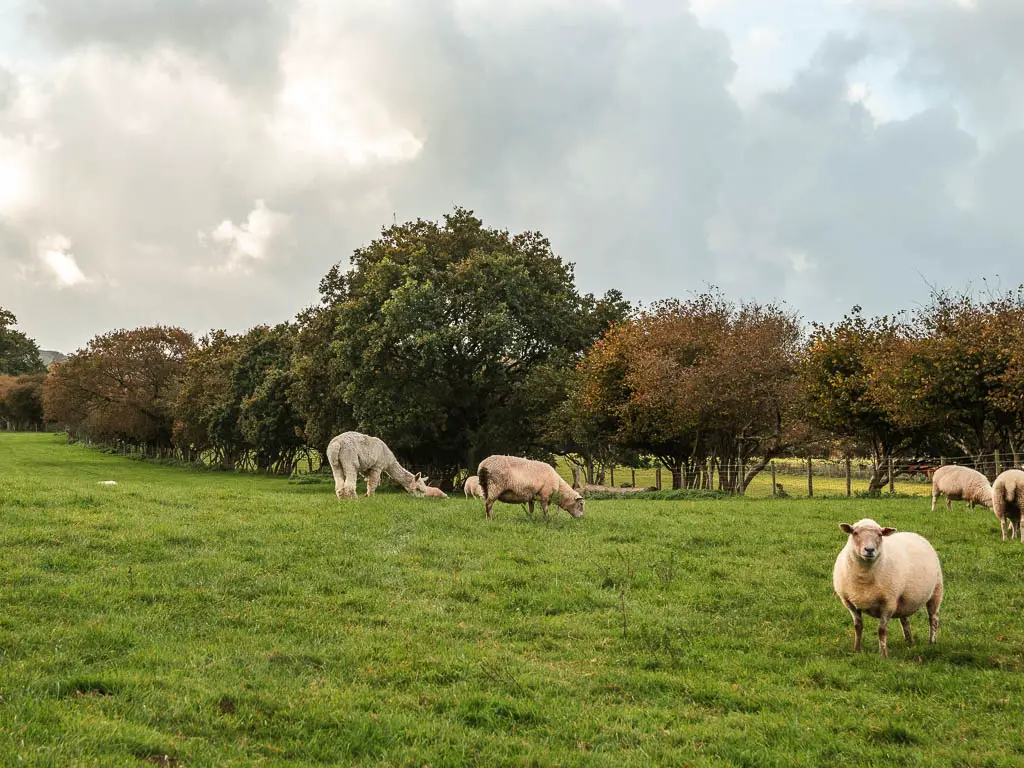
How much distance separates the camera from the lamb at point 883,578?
378 inches

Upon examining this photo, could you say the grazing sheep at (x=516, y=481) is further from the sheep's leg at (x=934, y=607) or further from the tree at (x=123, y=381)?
the tree at (x=123, y=381)

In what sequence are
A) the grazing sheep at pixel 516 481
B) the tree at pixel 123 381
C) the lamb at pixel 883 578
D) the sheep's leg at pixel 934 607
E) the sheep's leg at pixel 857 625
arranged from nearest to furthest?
the lamb at pixel 883 578 < the sheep's leg at pixel 857 625 < the sheep's leg at pixel 934 607 < the grazing sheep at pixel 516 481 < the tree at pixel 123 381

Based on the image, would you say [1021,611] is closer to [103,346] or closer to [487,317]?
[487,317]

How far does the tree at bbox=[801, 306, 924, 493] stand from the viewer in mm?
32969

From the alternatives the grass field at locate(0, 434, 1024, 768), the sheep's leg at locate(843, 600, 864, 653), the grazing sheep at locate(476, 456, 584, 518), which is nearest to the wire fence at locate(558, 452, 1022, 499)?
the grazing sheep at locate(476, 456, 584, 518)

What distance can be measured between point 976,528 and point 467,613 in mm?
14354

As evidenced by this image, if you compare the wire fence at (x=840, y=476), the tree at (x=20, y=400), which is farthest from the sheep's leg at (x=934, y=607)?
the tree at (x=20, y=400)

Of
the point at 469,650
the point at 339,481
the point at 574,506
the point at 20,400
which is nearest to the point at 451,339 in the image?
the point at 339,481

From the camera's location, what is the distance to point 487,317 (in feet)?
127

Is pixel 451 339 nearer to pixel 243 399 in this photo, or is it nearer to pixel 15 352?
pixel 243 399

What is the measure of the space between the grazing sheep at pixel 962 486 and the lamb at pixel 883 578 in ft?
44.0

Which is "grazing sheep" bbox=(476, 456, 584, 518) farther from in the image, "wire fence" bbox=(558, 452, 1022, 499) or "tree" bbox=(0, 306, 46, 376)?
"tree" bbox=(0, 306, 46, 376)

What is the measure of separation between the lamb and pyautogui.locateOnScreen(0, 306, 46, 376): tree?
146 metres

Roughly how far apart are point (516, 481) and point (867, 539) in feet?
35.4
